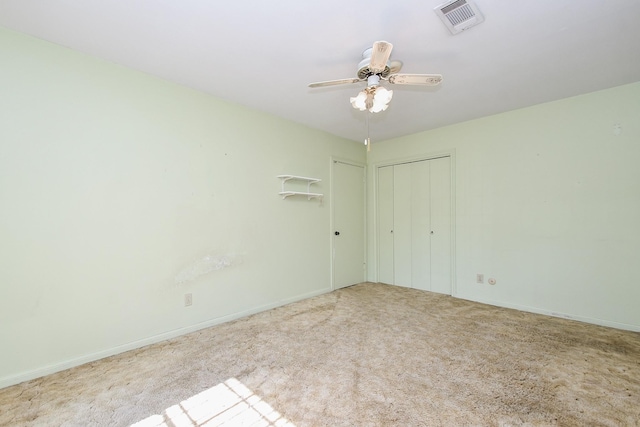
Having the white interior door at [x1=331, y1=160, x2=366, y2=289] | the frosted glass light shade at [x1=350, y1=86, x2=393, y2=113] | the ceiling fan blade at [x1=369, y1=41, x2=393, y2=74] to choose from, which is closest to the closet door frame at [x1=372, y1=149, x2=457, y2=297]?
the white interior door at [x1=331, y1=160, x2=366, y2=289]

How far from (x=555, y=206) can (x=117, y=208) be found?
4.47 m

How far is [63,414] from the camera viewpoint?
5.25 feet

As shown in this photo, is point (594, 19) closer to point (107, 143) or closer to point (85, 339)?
point (107, 143)

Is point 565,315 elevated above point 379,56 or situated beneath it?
situated beneath

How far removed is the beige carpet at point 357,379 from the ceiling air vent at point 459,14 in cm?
242

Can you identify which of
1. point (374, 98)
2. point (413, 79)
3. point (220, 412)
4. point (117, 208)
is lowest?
point (220, 412)

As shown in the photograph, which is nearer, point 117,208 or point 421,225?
point 117,208

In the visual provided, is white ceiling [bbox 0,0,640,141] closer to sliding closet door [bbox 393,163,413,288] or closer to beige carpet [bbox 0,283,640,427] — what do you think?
sliding closet door [bbox 393,163,413,288]

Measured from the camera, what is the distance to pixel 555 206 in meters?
3.15

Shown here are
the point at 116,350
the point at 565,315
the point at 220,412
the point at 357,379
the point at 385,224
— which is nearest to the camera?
the point at 220,412

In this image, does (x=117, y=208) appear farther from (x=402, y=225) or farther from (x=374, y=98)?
(x=402, y=225)

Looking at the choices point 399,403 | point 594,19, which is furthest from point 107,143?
point 594,19

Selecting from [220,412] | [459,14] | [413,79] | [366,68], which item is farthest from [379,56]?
[220,412]

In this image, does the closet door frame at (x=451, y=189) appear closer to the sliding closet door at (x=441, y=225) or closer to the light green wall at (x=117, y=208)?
the sliding closet door at (x=441, y=225)
